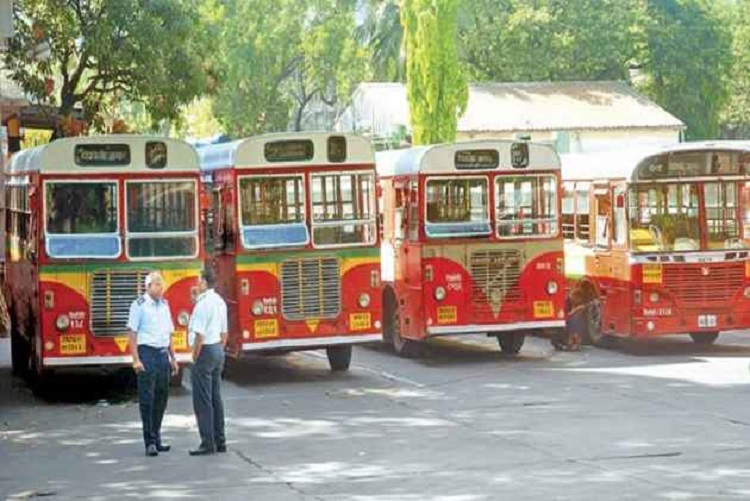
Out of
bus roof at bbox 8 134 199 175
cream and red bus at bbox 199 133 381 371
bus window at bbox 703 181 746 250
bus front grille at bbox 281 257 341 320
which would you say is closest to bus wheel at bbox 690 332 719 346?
bus window at bbox 703 181 746 250

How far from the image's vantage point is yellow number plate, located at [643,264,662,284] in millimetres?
23344

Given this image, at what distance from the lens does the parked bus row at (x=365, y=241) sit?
20.0 m

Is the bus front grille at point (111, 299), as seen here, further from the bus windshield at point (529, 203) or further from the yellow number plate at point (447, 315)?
the bus windshield at point (529, 203)

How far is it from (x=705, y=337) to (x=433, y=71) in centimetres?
3774

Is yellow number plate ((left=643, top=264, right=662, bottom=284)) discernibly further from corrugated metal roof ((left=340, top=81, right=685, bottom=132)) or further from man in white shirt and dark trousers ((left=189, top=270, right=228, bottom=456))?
corrugated metal roof ((left=340, top=81, right=685, bottom=132))

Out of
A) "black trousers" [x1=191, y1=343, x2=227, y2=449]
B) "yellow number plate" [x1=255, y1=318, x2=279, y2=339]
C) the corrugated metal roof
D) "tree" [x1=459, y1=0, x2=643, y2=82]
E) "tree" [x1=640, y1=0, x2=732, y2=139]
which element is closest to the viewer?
"black trousers" [x1=191, y1=343, x2=227, y2=449]

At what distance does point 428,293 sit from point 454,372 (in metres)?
1.34

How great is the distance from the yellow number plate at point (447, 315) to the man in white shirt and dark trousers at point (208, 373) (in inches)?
311

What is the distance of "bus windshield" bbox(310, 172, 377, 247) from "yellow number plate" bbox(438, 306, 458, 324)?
74.0 inches

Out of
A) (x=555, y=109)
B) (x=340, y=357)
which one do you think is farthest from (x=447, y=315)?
(x=555, y=109)

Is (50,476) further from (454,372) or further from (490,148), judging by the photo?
(490,148)

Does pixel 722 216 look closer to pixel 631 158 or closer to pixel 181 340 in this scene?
pixel 631 158

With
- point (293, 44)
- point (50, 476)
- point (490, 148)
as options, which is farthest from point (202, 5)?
point (50, 476)

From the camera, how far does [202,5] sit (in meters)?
69.5
